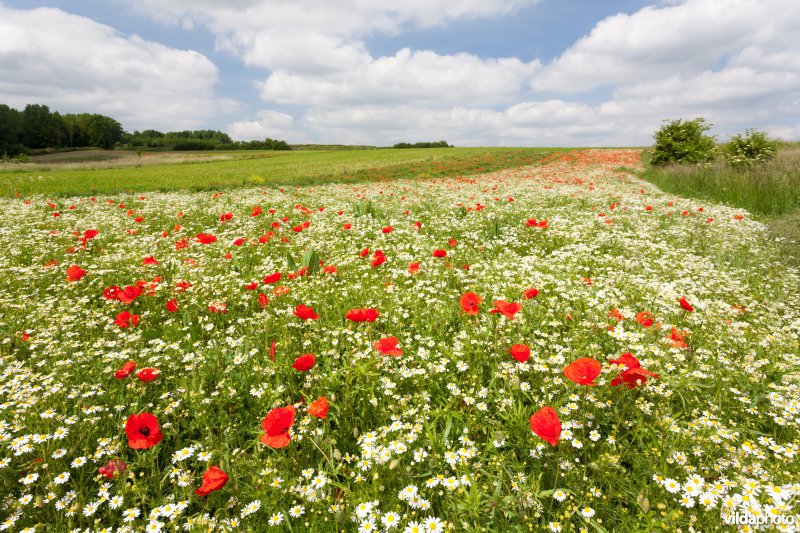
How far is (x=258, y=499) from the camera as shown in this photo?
2119mm

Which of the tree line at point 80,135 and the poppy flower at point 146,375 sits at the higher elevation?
the tree line at point 80,135

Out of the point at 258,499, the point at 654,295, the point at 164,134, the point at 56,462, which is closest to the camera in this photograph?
the point at 258,499

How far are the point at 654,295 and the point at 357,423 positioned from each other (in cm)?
381

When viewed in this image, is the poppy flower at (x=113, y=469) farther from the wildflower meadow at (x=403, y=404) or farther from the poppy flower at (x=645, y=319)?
the poppy flower at (x=645, y=319)

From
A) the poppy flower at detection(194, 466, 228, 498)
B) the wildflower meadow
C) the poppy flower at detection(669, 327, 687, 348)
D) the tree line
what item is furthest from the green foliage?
the poppy flower at detection(194, 466, 228, 498)

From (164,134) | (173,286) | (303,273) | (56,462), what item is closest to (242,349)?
(56,462)

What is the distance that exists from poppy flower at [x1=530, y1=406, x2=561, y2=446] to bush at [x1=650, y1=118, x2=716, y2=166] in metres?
28.3

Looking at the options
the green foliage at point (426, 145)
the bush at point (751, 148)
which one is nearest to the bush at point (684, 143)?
the bush at point (751, 148)

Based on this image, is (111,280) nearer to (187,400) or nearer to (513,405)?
(187,400)

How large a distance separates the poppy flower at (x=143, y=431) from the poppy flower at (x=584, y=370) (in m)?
2.43

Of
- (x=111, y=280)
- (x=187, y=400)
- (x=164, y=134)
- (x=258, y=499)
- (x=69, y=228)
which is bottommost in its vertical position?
(x=258, y=499)

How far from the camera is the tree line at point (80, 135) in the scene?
8112 centimetres

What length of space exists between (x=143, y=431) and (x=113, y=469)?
1.18ft

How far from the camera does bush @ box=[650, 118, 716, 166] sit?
76.7 feet
